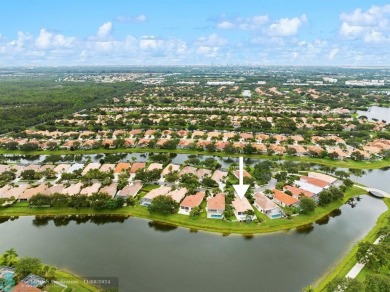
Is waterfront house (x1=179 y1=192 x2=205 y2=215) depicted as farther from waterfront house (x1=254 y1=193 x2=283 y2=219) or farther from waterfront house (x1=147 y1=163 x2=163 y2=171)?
waterfront house (x1=147 y1=163 x2=163 y2=171)

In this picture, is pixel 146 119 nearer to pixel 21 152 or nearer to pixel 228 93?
pixel 21 152

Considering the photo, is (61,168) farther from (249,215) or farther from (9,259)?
(249,215)

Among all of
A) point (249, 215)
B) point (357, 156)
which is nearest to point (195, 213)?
point (249, 215)

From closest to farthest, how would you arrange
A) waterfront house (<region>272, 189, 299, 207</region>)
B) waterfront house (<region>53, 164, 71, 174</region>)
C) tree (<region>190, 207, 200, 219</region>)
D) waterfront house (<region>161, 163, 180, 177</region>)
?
tree (<region>190, 207, 200, 219</region>) → waterfront house (<region>272, 189, 299, 207</region>) → waterfront house (<region>161, 163, 180, 177</region>) → waterfront house (<region>53, 164, 71, 174</region>)

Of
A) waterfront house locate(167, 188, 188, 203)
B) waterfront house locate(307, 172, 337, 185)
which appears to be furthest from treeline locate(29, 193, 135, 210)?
waterfront house locate(307, 172, 337, 185)

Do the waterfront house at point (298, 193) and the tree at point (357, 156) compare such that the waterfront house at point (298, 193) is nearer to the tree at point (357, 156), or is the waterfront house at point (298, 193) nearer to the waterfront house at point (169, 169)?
the waterfront house at point (169, 169)

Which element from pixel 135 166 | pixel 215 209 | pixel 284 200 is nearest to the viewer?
pixel 215 209
